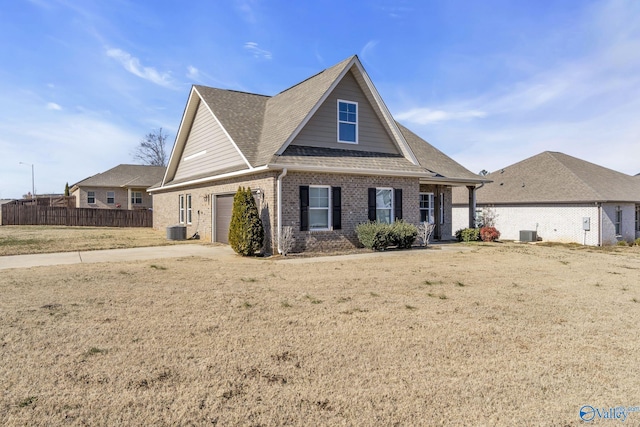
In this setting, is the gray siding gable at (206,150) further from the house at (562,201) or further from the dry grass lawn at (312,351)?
the house at (562,201)

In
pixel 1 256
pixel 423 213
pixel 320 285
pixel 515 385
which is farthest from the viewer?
pixel 423 213

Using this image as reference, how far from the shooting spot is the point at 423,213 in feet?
66.3

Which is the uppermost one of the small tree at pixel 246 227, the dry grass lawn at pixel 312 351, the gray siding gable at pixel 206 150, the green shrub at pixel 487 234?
the gray siding gable at pixel 206 150

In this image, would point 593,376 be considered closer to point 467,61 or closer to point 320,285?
point 320,285

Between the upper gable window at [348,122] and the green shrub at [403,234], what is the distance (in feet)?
12.4

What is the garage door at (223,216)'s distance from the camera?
677 inches

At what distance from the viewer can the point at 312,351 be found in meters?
4.80

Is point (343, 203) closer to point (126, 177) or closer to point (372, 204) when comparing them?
point (372, 204)

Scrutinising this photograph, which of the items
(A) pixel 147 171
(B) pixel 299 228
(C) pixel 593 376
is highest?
(A) pixel 147 171

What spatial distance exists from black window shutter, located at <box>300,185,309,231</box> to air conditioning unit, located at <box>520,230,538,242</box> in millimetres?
14842

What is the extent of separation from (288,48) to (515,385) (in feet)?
48.4

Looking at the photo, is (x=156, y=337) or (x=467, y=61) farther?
(x=467, y=61)

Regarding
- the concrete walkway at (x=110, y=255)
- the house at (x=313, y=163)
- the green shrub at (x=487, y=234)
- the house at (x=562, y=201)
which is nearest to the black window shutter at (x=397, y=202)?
the house at (x=313, y=163)

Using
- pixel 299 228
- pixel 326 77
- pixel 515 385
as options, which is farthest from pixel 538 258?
pixel 515 385
